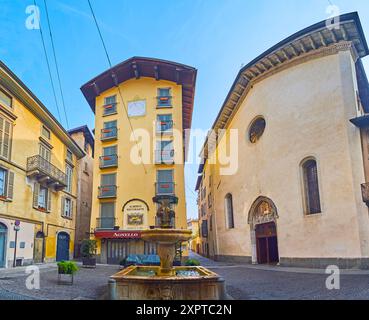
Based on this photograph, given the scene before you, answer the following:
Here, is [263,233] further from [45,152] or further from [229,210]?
[45,152]

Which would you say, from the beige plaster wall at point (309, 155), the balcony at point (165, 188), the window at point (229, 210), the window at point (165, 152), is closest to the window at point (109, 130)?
the window at point (165, 152)

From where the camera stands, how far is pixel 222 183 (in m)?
28.9

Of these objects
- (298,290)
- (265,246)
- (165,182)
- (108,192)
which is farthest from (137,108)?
(298,290)

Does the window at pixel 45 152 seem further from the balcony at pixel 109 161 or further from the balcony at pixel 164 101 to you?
the balcony at pixel 164 101

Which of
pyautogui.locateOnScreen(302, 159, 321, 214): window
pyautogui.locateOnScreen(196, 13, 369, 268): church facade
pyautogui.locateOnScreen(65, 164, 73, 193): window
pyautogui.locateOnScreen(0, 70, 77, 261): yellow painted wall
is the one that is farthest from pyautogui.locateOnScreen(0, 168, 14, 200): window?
pyautogui.locateOnScreen(302, 159, 321, 214): window

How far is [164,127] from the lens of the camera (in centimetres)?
2770

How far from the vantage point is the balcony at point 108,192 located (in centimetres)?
2691

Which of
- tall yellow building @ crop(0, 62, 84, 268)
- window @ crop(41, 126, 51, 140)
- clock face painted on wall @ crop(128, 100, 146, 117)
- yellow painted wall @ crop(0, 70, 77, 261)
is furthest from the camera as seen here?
clock face painted on wall @ crop(128, 100, 146, 117)

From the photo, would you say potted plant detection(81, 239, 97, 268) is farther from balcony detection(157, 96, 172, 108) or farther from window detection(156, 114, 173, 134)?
balcony detection(157, 96, 172, 108)

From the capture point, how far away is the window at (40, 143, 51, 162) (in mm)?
23797

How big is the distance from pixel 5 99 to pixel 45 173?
5.54m

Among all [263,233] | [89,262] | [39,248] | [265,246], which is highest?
[263,233]

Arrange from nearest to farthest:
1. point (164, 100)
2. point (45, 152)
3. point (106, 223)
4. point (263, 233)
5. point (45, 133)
A: point (263, 233) → point (45, 152) → point (45, 133) → point (106, 223) → point (164, 100)
